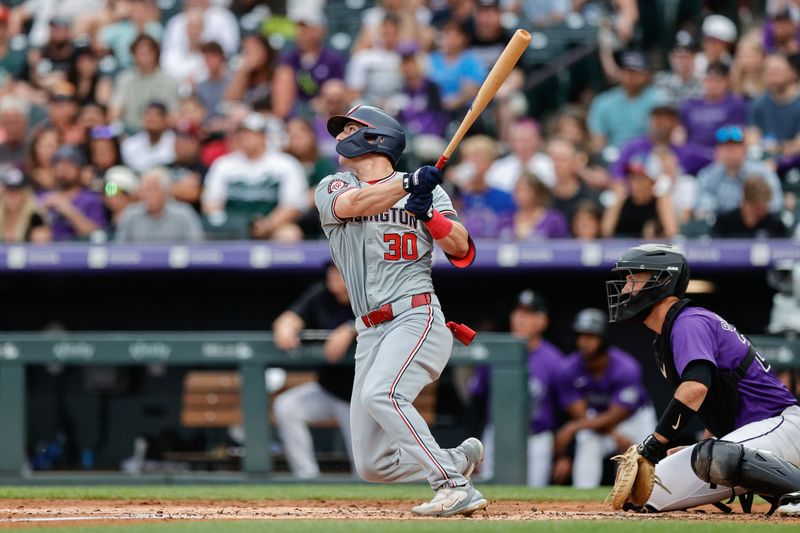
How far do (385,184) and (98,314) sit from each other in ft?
16.8

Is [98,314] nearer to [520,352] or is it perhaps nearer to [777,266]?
[520,352]

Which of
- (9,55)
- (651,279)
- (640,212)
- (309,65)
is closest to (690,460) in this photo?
(651,279)

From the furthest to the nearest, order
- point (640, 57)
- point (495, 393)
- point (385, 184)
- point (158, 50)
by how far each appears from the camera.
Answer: point (158, 50)
point (640, 57)
point (495, 393)
point (385, 184)

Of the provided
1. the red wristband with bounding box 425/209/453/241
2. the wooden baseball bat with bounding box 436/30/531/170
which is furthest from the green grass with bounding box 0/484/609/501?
the wooden baseball bat with bounding box 436/30/531/170

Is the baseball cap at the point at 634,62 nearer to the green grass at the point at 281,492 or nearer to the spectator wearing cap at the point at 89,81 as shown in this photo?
the green grass at the point at 281,492

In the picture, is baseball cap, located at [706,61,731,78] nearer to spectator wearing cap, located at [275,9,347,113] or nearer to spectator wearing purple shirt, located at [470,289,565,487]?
spectator wearing purple shirt, located at [470,289,565,487]

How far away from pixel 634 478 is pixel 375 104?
607cm

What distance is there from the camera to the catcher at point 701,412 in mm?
5129

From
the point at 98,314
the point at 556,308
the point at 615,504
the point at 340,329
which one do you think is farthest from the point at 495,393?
the point at 98,314

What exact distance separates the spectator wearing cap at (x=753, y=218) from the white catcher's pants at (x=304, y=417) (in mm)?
2723

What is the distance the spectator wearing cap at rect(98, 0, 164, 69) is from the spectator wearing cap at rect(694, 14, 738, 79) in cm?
489

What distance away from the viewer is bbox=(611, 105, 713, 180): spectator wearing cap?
9711 mm

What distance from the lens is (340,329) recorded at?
794cm

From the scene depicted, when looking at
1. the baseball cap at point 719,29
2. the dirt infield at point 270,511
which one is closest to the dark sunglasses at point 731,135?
the baseball cap at point 719,29
